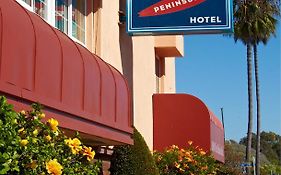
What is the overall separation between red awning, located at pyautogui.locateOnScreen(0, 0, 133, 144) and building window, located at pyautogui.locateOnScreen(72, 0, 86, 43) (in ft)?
6.19

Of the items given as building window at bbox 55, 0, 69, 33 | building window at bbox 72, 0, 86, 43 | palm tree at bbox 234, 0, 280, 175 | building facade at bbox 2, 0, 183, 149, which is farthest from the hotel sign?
palm tree at bbox 234, 0, 280, 175

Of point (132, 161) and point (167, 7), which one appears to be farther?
point (167, 7)

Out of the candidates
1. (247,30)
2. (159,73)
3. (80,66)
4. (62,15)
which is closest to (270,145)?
(247,30)

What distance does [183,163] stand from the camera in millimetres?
15453

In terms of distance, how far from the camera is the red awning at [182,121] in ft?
60.9

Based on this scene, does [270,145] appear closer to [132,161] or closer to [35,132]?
[132,161]

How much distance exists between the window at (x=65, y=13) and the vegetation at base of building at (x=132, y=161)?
2.39 m

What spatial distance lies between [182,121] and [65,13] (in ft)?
27.2

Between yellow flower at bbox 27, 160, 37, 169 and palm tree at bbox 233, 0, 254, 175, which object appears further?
palm tree at bbox 233, 0, 254, 175

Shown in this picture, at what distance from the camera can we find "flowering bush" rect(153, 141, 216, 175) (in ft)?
50.3

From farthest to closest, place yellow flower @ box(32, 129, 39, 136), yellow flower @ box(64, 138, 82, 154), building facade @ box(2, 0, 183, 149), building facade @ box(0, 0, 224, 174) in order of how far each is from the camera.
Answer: building facade @ box(2, 0, 183, 149) → building facade @ box(0, 0, 224, 174) → yellow flower @ box(64, 138, 82, 154) → yellow flower @ box(32, 129, 39, 136)

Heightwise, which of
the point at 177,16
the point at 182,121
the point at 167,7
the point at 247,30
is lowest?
the point at 182,121

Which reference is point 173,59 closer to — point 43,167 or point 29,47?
point 29,47

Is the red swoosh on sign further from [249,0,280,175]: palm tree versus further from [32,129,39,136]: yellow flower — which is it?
[249,0,280,175]: palm tree
